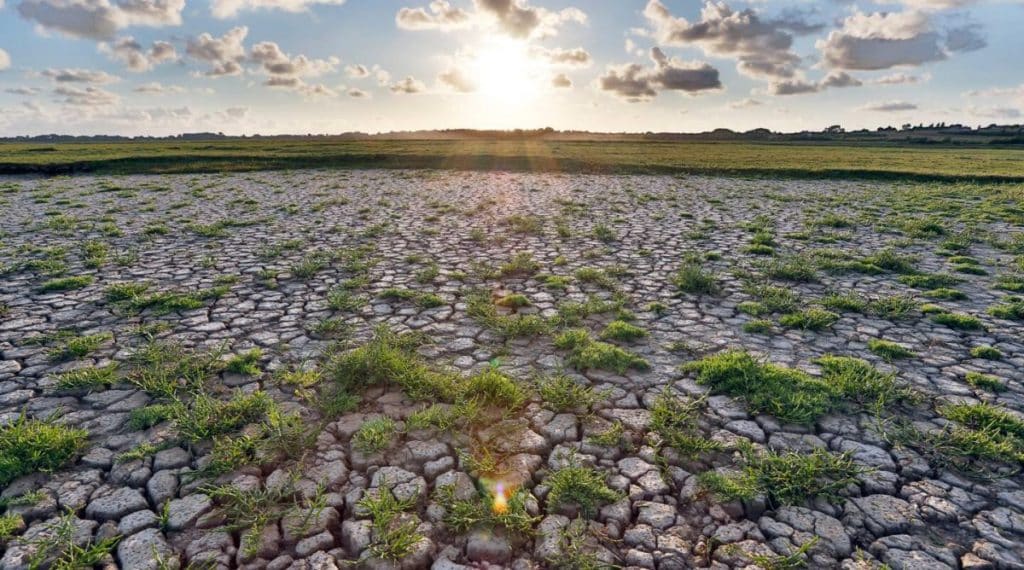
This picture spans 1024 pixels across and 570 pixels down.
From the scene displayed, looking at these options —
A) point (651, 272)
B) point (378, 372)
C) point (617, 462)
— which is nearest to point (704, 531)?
point (617, 462)

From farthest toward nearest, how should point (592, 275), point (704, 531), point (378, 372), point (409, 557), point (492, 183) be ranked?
point (492, 183), point (592, 275), point (378, 372), point (704, 531), point (409, 557)

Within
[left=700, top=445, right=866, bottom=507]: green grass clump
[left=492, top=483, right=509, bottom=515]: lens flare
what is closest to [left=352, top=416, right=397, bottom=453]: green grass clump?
[left=492, top=483, right=509, bottom=515]: lens flare

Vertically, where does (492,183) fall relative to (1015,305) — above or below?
above

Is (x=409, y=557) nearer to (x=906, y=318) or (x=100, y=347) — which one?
(x=100, y=347)

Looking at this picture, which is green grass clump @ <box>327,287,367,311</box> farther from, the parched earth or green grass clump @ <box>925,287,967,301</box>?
green grass clump @ <box>925,287,967,301</box>

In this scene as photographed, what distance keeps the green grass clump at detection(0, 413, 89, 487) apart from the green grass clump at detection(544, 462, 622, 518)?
142 inches

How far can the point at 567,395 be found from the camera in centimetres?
479

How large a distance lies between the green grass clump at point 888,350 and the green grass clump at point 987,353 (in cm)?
68

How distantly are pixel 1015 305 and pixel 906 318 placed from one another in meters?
1.70

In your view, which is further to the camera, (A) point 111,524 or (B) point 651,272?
(B) point 651,272

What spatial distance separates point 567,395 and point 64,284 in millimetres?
7977

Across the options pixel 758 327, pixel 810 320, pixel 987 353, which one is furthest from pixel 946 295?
pixel 758 327

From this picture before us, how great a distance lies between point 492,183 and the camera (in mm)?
24422

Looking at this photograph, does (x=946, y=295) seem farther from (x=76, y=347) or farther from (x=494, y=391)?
(x=76, y=347)
